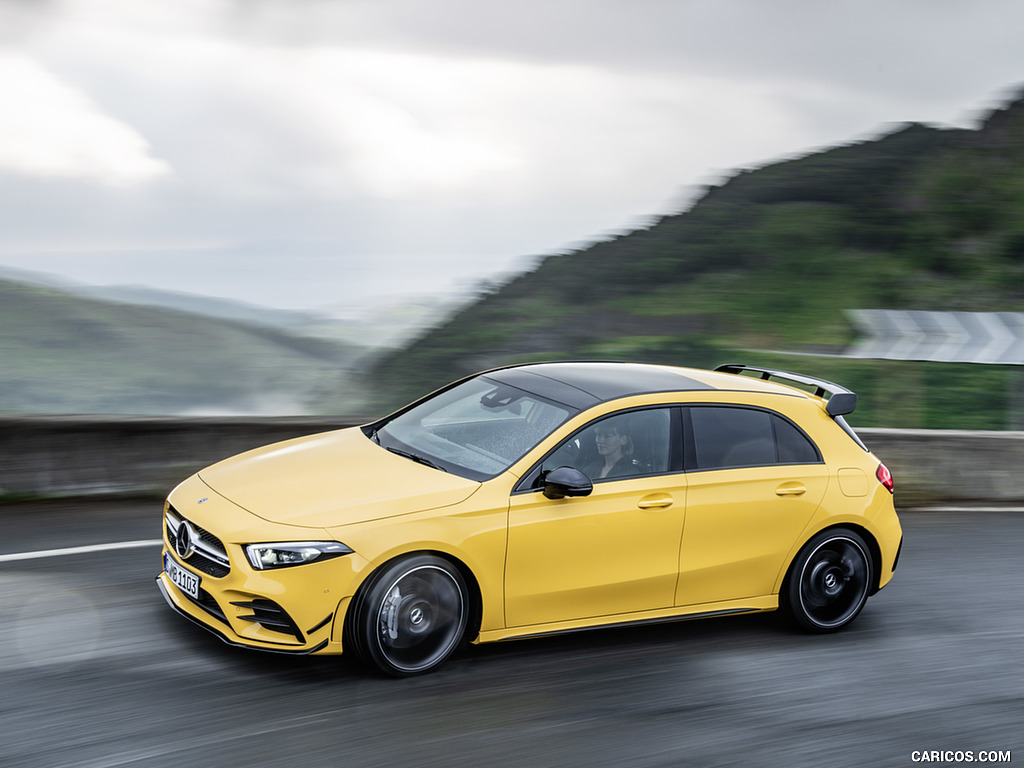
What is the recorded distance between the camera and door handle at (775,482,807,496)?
233 inches

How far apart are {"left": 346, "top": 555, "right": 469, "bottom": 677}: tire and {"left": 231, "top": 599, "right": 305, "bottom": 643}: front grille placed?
0.83 feet

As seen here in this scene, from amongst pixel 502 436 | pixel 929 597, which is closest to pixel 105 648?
pixel 502 436

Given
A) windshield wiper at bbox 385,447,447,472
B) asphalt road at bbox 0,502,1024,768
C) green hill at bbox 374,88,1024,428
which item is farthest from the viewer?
green hill at bbox 374,88,1024,428

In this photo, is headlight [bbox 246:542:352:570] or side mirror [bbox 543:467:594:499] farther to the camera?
side mirror [bbox 543:467:594:499]

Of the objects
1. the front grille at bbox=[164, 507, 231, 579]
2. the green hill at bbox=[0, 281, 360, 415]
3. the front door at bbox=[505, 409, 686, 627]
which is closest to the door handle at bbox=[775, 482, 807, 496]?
the front door at bbox=[505, 409, 686, 627]

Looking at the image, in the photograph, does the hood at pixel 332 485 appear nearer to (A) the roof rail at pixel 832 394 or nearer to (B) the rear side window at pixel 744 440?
(B) the rear side window at pixel 744 440

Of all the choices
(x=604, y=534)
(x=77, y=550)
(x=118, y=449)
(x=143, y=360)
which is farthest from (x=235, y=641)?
(x=143, y=360)

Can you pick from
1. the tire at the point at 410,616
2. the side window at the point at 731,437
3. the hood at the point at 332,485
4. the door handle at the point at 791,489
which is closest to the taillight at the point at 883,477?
the door handle at the point at 791,489

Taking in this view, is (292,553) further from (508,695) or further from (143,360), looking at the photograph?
(143,360)

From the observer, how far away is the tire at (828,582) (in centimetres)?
602

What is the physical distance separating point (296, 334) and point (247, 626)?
856 cm

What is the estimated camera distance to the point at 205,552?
16.2ft

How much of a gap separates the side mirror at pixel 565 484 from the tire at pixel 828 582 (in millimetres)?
1605

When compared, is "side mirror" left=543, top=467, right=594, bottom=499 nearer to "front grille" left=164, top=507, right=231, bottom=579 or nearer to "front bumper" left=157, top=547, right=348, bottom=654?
"front bumper" left=157, top=547, right=348, bottom=654
